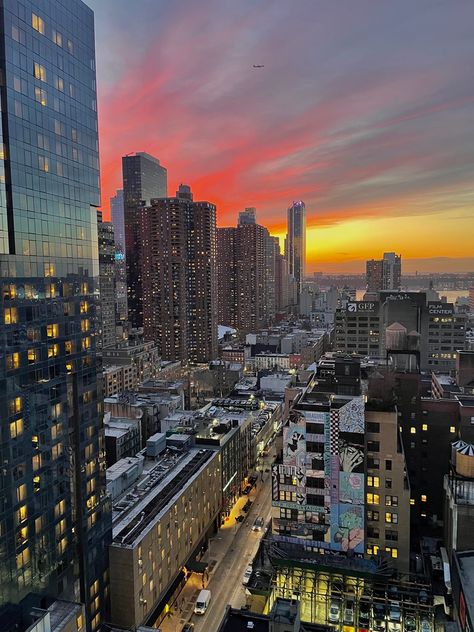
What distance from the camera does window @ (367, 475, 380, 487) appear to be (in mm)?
62000

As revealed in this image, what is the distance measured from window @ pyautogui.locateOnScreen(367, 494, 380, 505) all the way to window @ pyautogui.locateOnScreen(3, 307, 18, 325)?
47.9 meters

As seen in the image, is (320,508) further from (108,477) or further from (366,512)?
(108,477)

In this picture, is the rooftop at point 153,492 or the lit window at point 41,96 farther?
the rooftop at point 153,492

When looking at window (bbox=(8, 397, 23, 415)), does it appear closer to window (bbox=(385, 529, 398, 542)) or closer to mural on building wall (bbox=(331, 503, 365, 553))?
mural on building wall (bbox=(331, 503, 365, 553))

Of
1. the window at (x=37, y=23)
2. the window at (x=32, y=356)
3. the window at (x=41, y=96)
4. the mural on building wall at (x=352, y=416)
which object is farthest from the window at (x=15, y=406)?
the window at (x=37, y=23)

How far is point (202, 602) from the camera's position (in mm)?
63844

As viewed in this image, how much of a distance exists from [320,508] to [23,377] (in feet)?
132

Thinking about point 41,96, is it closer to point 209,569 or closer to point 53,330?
point 53,330

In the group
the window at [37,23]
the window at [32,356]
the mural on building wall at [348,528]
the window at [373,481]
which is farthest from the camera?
the window at [373,481]

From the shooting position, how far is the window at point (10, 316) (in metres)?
44.4

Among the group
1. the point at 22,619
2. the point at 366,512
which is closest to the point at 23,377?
the point at 22,619

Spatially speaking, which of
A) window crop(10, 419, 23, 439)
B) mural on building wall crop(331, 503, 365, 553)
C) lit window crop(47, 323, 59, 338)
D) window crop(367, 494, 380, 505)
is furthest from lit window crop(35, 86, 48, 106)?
window crop(367, 494, 380, 505)

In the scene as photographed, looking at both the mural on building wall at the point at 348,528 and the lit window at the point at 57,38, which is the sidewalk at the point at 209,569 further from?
the lit window at the point at 57,38

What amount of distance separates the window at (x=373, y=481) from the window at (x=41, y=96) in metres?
58.5
